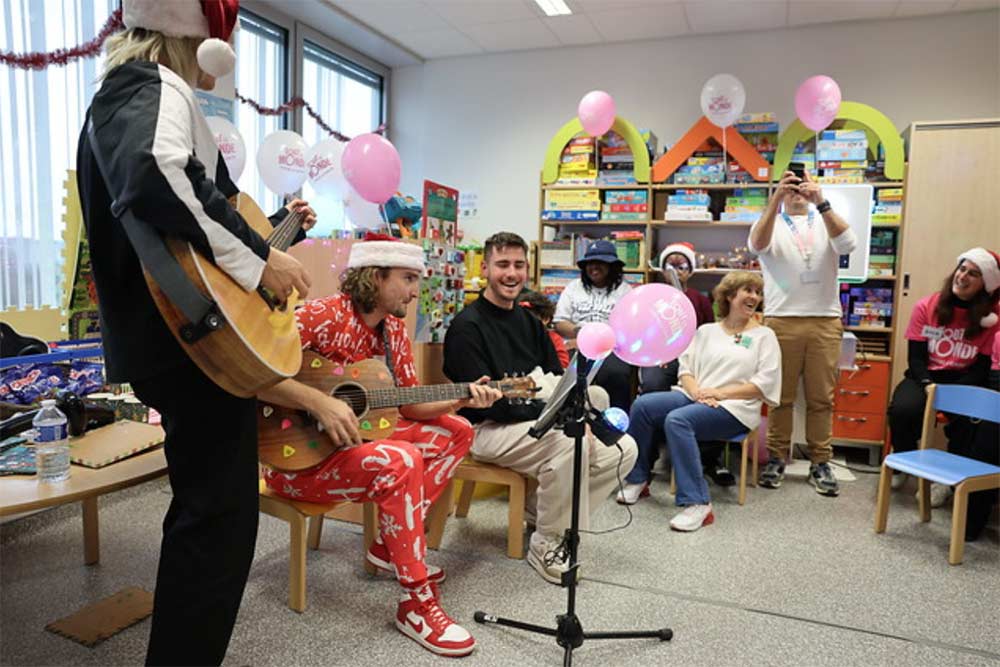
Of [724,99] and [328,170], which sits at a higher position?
[724,99]

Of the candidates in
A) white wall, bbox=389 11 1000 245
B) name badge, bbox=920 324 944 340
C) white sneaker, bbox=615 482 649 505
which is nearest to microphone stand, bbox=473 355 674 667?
white sneaker, bbox=615 482 649 505

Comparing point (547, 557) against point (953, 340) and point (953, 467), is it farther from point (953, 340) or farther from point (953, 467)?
point (953, 340)

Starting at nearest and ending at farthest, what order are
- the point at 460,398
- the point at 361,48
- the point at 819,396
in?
the point at 460,398
the point at 819,396
the point at 361,48

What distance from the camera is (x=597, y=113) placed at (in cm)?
436

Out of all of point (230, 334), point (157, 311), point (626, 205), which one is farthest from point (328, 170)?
point (230, 334)

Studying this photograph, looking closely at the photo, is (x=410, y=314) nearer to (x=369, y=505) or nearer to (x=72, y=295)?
(x=369, y=505)

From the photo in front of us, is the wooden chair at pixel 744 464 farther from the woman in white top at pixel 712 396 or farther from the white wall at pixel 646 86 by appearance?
the white wall at pixel 646 86

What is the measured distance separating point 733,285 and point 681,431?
2.55 ft

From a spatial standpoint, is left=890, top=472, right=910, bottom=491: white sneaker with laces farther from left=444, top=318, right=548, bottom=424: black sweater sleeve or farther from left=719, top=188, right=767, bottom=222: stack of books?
left=444, top=318, right=548, bottom=424: black sweater sleeve

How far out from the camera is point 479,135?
565cm

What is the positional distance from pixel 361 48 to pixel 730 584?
496 cm

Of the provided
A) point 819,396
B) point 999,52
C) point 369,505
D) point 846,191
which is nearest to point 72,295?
point 369,505

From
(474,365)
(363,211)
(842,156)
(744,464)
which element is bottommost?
(744,464)

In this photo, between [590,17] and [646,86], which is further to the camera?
[646,86]
